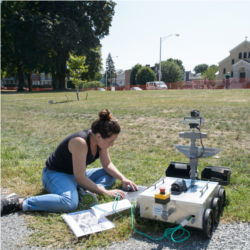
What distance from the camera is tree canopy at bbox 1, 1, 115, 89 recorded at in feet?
115

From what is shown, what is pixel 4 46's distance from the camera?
129 feet

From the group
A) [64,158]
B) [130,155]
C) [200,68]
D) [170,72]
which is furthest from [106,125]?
[200,68]

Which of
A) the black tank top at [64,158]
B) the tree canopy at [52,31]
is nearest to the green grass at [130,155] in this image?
the black tank top at [64,158]

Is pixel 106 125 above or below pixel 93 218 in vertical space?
above

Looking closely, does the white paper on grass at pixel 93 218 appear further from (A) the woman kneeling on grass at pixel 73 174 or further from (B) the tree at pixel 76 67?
(B) the tree at pixel 76 67

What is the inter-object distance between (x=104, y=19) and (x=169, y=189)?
40811 mm

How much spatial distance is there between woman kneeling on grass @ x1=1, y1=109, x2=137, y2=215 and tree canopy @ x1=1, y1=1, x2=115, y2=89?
3390 centimetres

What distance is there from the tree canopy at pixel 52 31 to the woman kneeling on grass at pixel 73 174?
3390 cm

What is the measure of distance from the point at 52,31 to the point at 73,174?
115 ft

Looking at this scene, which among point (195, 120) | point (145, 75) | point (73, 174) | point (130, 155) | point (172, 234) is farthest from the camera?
point (145, 75)

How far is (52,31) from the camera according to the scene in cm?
3525

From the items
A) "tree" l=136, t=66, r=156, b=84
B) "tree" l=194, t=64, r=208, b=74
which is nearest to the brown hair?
"tree" l=136, t=66, r=156, b=84

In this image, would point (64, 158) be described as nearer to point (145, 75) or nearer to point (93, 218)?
point (93, 218)

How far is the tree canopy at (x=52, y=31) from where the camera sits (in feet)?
115
